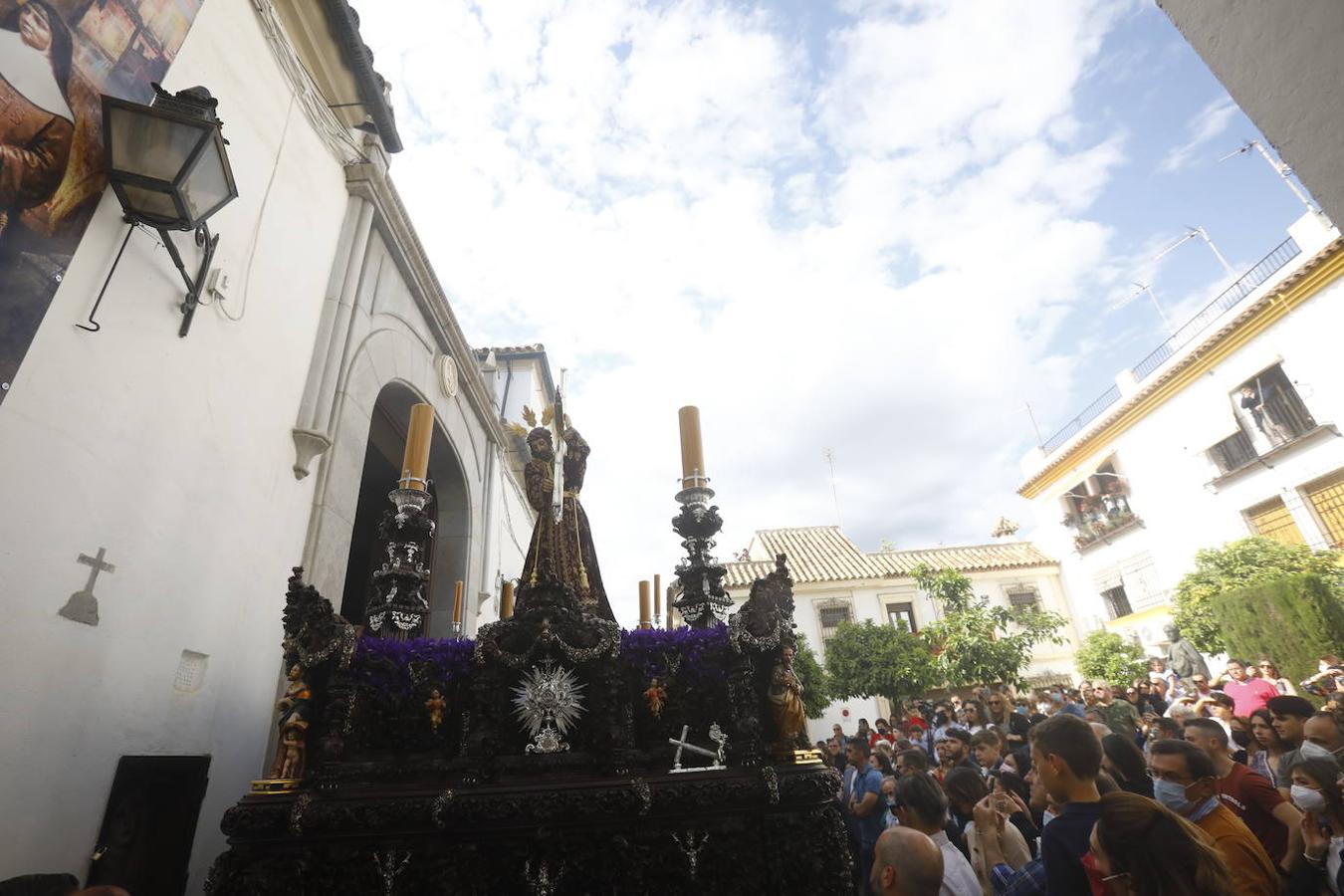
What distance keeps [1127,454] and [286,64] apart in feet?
80.1

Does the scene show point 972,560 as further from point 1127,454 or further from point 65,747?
point 65,747

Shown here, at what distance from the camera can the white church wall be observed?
291 centimetres

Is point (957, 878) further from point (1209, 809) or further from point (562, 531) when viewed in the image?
point (562, 531)

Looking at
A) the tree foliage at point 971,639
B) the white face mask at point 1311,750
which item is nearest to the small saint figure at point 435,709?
the white face mask at point 1311,750

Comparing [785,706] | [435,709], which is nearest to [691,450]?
[785,706]

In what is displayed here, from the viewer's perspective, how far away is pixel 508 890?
3051 mm

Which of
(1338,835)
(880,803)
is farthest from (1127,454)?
(1338,835)

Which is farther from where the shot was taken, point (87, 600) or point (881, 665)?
point (881, 665)

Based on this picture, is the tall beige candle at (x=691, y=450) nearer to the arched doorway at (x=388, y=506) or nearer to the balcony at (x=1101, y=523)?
the arched doorway at (x=388, y=506)

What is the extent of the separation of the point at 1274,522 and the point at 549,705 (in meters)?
20.7

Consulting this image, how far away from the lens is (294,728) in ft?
10.9

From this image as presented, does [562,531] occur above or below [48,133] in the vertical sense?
below

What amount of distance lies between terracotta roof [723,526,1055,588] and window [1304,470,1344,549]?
463 inches

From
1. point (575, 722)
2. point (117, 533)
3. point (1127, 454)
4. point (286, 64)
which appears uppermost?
point (1127, 454)
